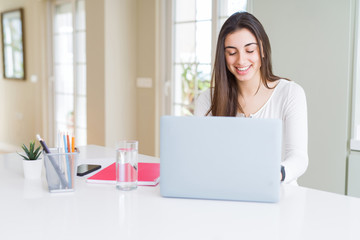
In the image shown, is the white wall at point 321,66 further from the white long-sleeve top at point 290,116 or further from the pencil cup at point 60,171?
the pencil cup at point 60,171

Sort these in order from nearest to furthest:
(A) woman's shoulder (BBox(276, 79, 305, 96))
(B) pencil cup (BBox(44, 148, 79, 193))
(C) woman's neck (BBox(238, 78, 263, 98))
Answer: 1. (B) pencil cup (BBox(44, 148, 79, 193))
2. (A) woman's shoulder (BBox(276, 79, 305, 96))
3. (C) woman's neck (BBox(238, 78, 263, 98))

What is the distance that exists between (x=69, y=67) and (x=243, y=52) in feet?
13.7

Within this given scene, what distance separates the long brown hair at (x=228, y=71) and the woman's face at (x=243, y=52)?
0.02m

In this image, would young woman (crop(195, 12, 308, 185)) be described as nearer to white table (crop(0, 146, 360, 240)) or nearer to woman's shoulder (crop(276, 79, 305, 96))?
woman's shoulder (crop(276, 79, 305, 96))

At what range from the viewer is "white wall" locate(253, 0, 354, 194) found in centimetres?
267

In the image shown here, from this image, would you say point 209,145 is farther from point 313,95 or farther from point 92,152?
point 313,95

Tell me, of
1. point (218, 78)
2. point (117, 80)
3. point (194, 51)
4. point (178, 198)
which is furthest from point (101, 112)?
point (178, 198)

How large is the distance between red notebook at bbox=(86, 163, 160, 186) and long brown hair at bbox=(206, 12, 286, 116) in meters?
0.49

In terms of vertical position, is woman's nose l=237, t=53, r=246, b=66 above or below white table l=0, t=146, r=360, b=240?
above

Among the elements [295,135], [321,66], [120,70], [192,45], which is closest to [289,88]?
[295,135]

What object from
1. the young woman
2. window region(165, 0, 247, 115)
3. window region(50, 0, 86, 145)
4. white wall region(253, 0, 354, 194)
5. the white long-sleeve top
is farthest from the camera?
window region(50, 0, 86, 145)

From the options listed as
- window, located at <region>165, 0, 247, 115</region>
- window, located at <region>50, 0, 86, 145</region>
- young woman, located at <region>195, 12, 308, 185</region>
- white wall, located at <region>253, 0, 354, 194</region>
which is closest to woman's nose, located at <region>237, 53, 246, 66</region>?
young woman, located at <region>195, 12, 308, 185</region>

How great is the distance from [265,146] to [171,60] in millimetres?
3165

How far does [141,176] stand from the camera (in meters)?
1.48
